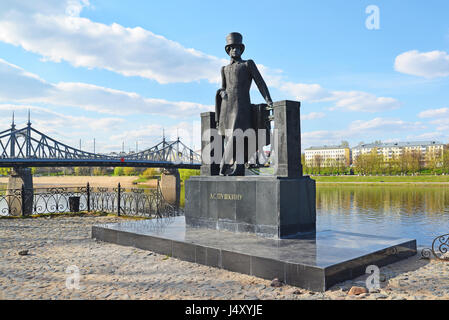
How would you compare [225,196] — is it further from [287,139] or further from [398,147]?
[398,147]

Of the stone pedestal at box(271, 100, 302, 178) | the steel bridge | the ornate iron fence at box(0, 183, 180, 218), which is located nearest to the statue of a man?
the stone pedestal at box(271, 100, 302, 178)

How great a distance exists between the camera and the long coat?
20.3ft

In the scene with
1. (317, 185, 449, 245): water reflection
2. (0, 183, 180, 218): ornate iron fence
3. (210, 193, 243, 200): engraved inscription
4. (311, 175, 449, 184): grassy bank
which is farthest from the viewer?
(311, 175, 449, 184): grassy bank

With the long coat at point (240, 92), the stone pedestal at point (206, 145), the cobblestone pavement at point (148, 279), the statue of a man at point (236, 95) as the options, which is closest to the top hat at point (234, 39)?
the statue of a man at point (236, 95)

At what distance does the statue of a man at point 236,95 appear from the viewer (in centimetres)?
620

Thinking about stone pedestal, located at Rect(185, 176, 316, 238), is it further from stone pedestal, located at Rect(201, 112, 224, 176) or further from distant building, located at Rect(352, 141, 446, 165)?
distant building, located at Rect(352, 141, 446, 165)

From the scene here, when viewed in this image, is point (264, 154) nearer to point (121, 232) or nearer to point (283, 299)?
point (121, 232)

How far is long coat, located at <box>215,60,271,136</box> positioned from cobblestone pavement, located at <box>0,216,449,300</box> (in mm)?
2637

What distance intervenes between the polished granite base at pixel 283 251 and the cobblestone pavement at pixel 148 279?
11 centimetres

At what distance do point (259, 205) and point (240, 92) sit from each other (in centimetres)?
209

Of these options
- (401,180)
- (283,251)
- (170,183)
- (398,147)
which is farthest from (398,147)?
(283,251)

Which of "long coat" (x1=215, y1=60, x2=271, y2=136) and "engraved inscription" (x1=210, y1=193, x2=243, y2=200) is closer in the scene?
"engraved inscription" (x1=210, y1=193, x2=243, y2=200)
